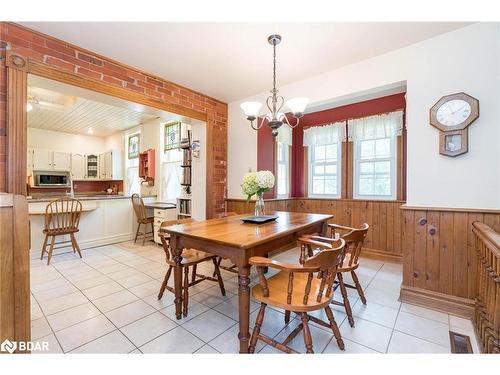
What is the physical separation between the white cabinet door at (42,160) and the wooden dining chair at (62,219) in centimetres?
308

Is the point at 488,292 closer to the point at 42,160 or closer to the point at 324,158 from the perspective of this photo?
the point at 324,158

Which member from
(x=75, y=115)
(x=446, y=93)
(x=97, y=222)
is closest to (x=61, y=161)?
(x=75, y=115)

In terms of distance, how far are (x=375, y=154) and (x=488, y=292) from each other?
2.64 metres

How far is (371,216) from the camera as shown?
377 cm

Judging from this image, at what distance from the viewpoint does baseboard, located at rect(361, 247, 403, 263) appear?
11.5 feet

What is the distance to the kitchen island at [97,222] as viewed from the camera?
376 centimetres

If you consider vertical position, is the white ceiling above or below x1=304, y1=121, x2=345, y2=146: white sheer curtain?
above

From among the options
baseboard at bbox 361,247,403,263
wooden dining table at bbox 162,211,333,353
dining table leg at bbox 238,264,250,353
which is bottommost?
baseboard at bbox 361,247,403,263

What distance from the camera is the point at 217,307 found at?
7.30 ft

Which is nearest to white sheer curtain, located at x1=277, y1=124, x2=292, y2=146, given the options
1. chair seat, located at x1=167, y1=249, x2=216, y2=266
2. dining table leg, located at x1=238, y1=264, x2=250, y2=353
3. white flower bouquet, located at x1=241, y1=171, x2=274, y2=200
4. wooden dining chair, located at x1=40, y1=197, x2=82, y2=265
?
white flower bouquet, located at x1=241, y1=171, x2=274, y2=200

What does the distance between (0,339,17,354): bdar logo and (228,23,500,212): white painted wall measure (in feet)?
10.0

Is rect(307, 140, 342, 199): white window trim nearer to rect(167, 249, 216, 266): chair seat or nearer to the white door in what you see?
rect(167, 249, 216, 266): chair seat

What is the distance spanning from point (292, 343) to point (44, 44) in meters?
3.39
